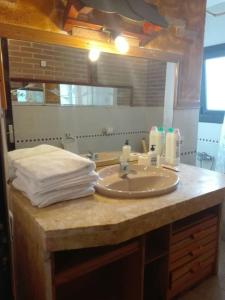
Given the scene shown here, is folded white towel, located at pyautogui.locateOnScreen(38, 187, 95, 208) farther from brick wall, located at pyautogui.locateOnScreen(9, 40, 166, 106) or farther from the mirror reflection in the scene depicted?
brick wall, located at pyautogui.locateOnScreen(9, 40, 166, 106)

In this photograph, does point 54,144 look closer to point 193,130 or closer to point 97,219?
point 97,219

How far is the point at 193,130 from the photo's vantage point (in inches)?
90.4

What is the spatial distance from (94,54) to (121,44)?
0.19 m

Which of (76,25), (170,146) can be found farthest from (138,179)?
(76,25)

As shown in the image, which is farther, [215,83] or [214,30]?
[215,83]

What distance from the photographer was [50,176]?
1.11 metres

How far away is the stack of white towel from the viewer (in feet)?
3.66

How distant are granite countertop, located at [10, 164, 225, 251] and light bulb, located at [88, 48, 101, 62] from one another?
868mm

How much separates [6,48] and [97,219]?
0.98 meters

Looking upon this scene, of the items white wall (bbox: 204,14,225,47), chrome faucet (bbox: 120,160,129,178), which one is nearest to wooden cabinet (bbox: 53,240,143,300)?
chrome faucet (bbox: 120,160,129,178)

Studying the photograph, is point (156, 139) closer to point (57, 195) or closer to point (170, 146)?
point (170, 146)

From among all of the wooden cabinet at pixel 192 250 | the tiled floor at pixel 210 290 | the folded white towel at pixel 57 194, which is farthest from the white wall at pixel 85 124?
the tiled floor at pixel 210 290

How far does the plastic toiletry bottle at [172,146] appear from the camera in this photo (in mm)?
1866

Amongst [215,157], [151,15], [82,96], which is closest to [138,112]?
[82,96]
